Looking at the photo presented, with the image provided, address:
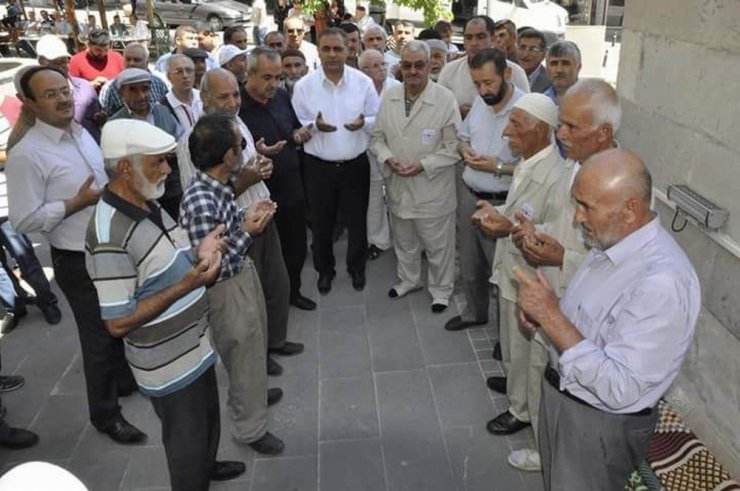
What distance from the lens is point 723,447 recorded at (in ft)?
10.6

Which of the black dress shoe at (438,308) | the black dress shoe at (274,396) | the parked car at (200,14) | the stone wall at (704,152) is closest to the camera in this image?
the stone wall at (704,152)

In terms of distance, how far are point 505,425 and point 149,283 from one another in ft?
7.89

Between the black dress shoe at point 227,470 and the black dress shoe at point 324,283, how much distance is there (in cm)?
232

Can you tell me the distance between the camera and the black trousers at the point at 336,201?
5.35 metres

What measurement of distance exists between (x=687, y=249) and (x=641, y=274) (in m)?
1.55

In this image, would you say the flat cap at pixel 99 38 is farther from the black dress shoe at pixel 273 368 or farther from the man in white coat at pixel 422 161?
the black dress shoe at pixel 273 368

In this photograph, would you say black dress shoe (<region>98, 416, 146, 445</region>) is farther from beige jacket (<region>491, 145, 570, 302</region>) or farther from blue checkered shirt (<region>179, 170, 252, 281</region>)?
beige jacket (<region>491, 145, 570, 302</region>)

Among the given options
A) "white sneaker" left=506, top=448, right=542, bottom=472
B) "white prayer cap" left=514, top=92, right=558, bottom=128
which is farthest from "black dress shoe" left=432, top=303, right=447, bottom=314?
"white prayer cap" left=514, top=92, right=558, bottom=128

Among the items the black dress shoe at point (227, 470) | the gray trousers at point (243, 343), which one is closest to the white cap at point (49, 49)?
the gray trousers at point (243, 343)

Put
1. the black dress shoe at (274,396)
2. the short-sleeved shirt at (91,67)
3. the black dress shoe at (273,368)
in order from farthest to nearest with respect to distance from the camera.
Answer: the short-sleeved shirt at (91,67), the black dress shoe at (273,368), the black dress shoe at (274,396)

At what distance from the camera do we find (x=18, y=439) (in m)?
3.75

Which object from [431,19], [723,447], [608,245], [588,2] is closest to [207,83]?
[608,245]

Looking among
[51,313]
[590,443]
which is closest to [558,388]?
[590,443]

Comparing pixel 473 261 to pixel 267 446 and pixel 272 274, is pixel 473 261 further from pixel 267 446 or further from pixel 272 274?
pixel 267 446
